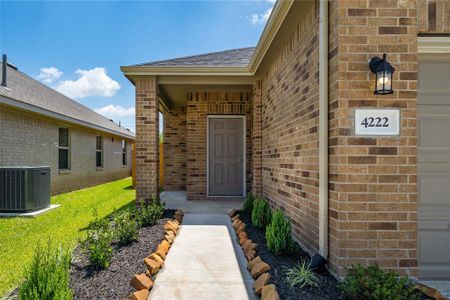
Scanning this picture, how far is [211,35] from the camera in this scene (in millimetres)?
Result: 10070

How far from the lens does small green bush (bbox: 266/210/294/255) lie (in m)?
3.31

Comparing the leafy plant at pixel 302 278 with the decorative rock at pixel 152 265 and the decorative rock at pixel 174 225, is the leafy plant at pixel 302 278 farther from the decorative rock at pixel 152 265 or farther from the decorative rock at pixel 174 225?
the decorative rock at pixel 174 225

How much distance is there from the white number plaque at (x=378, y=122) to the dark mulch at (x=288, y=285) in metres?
1.39

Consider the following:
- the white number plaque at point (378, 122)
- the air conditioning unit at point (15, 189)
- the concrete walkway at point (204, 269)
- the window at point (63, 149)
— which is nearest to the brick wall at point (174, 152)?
the window at point (63, 149)

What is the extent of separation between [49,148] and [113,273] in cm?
794

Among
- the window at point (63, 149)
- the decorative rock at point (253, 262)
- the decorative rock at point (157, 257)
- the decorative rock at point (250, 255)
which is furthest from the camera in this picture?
the window at point (63, 149)

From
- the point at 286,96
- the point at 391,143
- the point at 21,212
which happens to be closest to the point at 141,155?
the point at 21,212

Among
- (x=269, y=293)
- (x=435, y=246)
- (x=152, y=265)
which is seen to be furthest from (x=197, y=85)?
(x=435, y=246)

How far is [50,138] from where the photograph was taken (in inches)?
364

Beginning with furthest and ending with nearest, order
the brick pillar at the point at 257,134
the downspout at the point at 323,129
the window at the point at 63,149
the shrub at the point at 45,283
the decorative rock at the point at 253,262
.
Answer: the window at the point at 63,149, the brick pillar at the point at 257,134, the decorative rock at the point at 253,262, the downspout at the point at 323,129, the shrub at the point at 45,283

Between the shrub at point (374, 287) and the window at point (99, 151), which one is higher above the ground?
the window at point (99, 151)

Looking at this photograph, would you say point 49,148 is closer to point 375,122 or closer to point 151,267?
point 151,267

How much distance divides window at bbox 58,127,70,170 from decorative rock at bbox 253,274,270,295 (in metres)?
9.66

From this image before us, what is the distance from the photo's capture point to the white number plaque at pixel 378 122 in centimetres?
252
